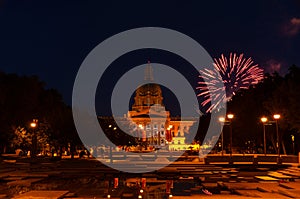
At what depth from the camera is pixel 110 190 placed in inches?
904

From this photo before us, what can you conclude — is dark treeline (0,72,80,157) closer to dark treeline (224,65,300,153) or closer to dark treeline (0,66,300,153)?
dark treeline (0,66,300,153)

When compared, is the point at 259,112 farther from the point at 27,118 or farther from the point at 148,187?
the point at 148,187

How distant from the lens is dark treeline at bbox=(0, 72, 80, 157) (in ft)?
180

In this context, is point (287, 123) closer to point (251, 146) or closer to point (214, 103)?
point (214, 103)

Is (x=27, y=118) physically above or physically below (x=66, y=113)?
below

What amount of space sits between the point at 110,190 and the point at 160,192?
9.37 ft

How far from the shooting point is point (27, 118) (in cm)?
5722

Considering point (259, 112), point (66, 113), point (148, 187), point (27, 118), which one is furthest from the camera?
point (259, 112)

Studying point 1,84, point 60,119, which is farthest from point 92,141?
point 1,84

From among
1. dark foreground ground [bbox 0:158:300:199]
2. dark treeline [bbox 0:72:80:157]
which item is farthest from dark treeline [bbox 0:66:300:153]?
dark foreground ground [bbox 0:158:300:199]

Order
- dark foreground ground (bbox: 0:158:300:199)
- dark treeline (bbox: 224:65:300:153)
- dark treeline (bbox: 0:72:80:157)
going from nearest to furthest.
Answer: dark foreground ground (bbox: 0:158:300:199), dark treeline (bbox: 0:72:80:157), dark treeline (bbox: 224:65:300:153)

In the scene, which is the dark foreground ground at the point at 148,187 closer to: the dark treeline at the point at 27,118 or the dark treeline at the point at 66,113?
the dark treeline at the point at 66,113

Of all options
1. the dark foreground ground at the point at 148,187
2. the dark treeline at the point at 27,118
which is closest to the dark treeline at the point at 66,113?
the dark treeline at the point at 27,118

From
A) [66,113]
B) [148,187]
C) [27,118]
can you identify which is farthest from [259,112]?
[148,187]
